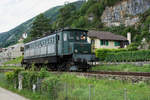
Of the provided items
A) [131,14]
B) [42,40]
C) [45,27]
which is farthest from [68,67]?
[131,14]

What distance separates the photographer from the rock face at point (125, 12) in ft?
243

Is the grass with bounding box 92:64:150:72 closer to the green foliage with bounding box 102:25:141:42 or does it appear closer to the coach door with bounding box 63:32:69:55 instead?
the coach door with bounding box 63:32:69:55

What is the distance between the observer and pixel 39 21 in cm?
7294

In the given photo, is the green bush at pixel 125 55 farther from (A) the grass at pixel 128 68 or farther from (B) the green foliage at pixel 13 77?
(B) the green foliage at pixel 13 77

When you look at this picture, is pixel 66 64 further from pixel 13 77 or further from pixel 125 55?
pixel 125 55

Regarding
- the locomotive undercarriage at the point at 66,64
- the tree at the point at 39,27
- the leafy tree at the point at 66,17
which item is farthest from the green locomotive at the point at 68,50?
the leafy tree at the point at 66,17

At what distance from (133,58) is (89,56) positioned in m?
11.0

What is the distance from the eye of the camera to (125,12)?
256 feet

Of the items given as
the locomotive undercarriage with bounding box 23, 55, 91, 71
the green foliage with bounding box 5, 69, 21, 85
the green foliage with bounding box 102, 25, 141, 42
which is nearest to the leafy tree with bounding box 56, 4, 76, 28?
the green foliage with bounding box 102, 25, 141, 42

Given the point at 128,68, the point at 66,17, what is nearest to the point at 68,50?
the point at 128,68

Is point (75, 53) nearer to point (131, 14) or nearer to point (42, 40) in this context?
point (42, 40)

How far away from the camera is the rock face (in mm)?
74125

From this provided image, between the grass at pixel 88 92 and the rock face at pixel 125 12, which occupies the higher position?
the rock face at pixel 125 12

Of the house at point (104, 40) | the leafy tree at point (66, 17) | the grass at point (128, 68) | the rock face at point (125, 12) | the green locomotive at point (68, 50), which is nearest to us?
the green locomotive at point (68, 50)
